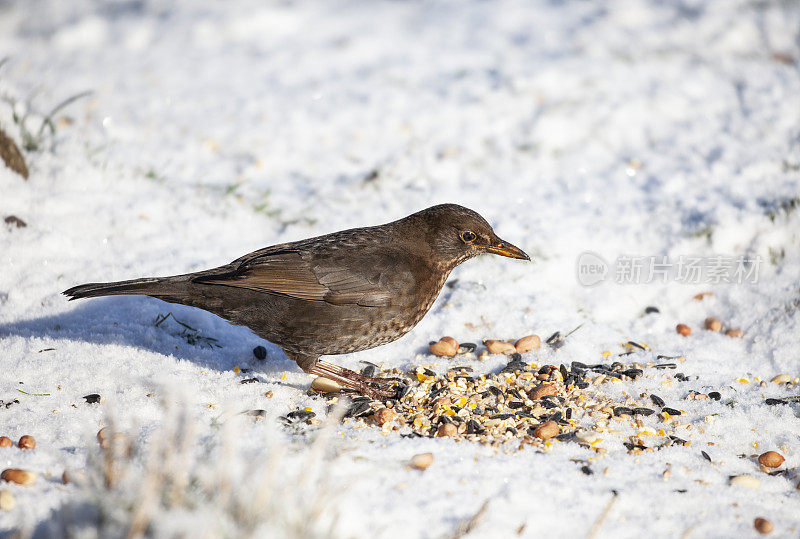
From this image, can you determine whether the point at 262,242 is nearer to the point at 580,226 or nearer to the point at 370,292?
the point at 370,292

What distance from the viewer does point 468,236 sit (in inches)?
171

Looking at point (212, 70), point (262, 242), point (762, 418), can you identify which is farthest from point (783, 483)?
point (212, 70)

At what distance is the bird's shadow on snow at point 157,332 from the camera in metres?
4.29

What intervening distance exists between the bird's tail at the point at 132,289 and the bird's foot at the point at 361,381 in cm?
91

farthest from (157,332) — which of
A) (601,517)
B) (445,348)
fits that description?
(601,517)

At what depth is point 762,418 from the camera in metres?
3.80

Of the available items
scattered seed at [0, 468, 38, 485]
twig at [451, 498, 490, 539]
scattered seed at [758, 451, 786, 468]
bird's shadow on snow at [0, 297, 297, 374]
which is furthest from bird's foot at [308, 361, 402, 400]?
scattered seed at [758, 451, 786, 468]

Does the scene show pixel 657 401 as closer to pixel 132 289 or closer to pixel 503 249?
pixel 503 249

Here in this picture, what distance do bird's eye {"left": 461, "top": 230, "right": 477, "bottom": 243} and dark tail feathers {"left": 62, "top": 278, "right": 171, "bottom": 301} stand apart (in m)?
1.69

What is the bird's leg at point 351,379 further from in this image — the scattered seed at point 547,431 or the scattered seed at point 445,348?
the scattered seed at point 547,431

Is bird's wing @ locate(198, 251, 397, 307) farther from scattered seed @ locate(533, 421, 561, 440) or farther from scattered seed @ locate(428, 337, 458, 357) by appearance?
scattered seed @ locate(533, 421, 561, 440)

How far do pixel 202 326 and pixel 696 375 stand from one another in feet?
9.94

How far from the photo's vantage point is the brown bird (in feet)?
12.8

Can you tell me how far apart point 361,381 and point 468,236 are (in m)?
1.07
